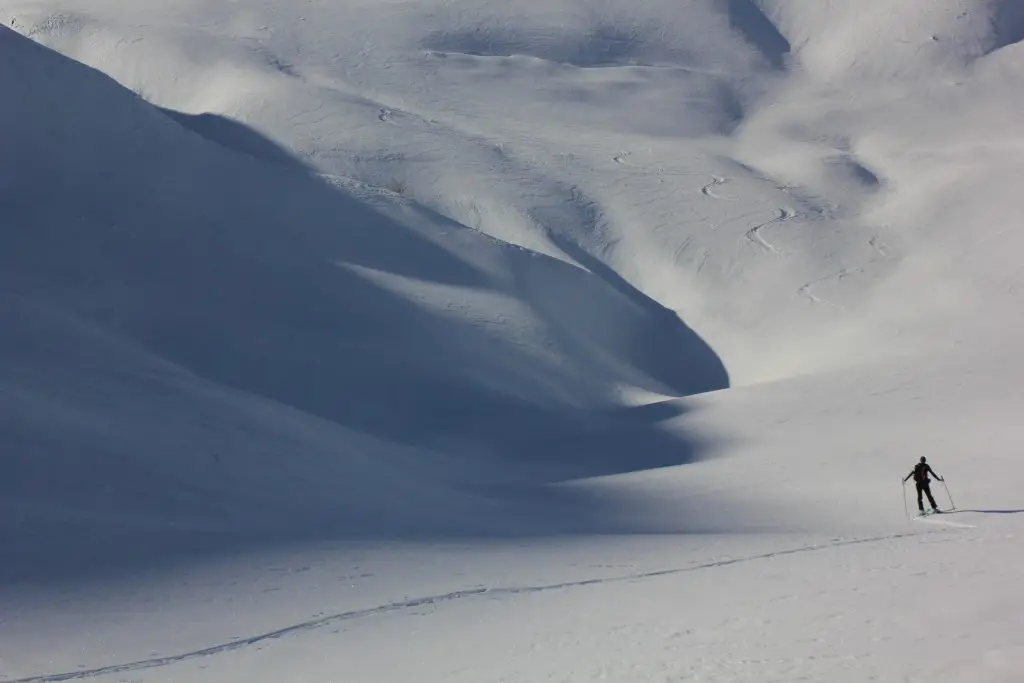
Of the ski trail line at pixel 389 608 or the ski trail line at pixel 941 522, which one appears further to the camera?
the ski trail line at pixel 941 522

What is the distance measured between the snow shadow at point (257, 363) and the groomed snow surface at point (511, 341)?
0.31ft

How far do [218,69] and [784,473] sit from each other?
117 feet

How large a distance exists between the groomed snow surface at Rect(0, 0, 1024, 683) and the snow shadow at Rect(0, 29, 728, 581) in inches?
3.8

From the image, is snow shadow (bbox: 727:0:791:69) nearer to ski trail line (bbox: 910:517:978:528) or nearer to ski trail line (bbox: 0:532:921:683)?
ski trail line (bbox: 910:517:978:528)

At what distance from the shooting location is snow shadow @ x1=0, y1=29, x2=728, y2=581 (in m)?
14.6

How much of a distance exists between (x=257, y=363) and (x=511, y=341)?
7.28 metres

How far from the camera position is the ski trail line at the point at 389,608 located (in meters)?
9.54

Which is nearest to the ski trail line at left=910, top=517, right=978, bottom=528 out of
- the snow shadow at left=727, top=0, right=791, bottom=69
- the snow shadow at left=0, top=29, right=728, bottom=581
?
the snow shadow at left=0, top=29, right=728, bottom=581

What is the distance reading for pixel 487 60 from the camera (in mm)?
51062

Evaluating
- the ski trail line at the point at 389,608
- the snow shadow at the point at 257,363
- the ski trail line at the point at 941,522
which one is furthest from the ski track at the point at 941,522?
the snow shadow at the point at 257,363

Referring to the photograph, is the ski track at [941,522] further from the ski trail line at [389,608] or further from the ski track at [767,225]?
the ski track at [767,225]

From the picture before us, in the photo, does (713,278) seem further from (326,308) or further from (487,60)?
(487,60)

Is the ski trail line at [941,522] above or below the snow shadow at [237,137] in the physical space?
below

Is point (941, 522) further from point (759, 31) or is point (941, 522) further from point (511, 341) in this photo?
point (759, 31)
